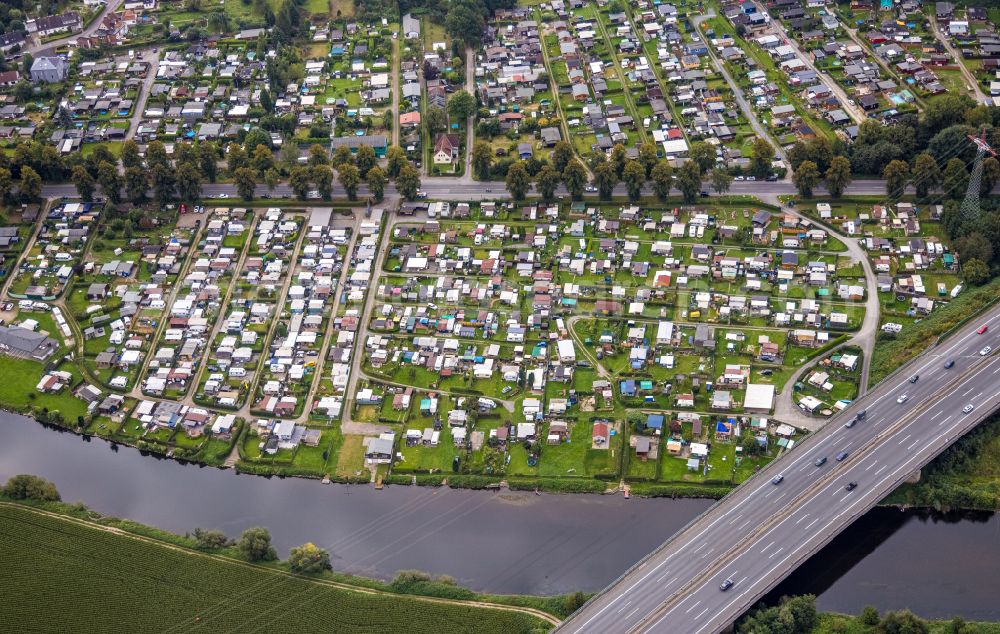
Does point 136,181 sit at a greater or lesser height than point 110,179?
lesser

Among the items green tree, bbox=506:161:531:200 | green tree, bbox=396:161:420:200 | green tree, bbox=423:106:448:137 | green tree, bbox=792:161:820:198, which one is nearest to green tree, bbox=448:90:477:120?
green tree, bbox=423:106:448:137

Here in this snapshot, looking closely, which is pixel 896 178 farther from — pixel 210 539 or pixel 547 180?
pixel 210 539

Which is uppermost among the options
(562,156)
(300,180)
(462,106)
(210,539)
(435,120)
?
(462,106)

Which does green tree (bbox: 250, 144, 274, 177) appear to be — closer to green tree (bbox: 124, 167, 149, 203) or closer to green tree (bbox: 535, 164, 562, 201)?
green tree (bbox: 124, 167, 149, 203)

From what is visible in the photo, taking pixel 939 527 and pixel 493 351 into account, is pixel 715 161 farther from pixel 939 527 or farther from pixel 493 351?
pixel 939 527

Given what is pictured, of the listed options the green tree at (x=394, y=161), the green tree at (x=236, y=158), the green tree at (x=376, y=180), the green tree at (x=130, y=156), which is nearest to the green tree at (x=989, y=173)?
the green tree at (x=394, y=161)

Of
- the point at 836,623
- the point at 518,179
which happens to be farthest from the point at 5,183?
the point at 836,623

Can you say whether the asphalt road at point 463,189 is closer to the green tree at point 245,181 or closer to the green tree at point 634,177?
the green tree at point 245,181
